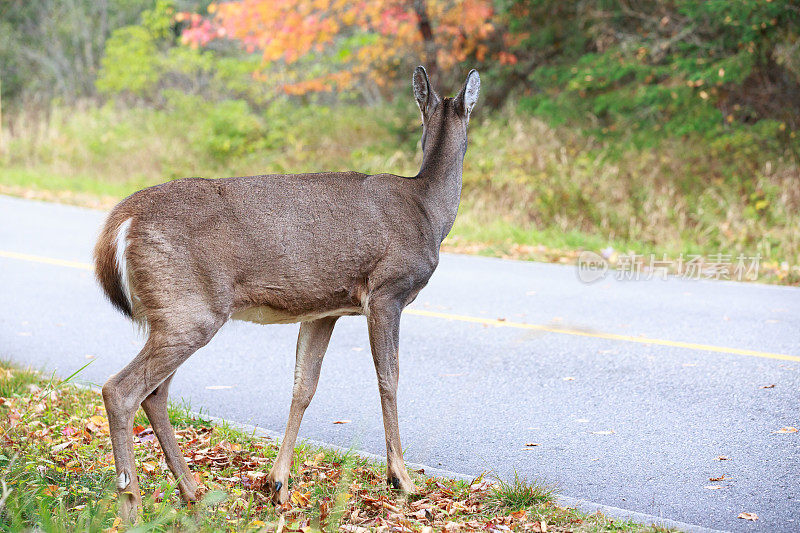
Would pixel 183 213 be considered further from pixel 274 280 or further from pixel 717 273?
pixel 717 273

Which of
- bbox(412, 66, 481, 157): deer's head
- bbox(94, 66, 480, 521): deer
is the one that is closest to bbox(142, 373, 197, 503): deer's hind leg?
bbox(94, 66, 480, 521): deer

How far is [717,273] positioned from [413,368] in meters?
6.11

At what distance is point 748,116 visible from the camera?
53.7ft

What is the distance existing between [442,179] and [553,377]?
9.07 ft

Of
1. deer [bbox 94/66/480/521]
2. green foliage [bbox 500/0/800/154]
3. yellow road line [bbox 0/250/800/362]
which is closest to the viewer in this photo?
deer [bbox 94/66/480/521]

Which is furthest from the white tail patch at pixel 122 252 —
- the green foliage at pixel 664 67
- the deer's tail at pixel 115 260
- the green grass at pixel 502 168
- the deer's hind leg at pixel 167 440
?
the green foliage at pixel 664 67

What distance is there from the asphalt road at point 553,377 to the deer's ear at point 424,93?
5.45 feet

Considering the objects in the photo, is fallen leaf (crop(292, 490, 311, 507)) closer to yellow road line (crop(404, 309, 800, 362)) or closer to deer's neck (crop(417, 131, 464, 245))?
deer's neck (crop(417, 131, 464, 245))

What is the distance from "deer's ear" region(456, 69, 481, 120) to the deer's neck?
18 centimetres

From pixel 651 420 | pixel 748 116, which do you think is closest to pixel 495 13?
pixel 748 116

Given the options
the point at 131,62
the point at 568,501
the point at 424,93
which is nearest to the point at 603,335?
the point at 568,501

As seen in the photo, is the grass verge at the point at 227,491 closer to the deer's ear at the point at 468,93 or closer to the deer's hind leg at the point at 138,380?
the deer's hind leg at the point at 138,380

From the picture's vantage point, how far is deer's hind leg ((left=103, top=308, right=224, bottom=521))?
411 centimetres

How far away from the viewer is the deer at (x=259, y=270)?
4.17 meters
